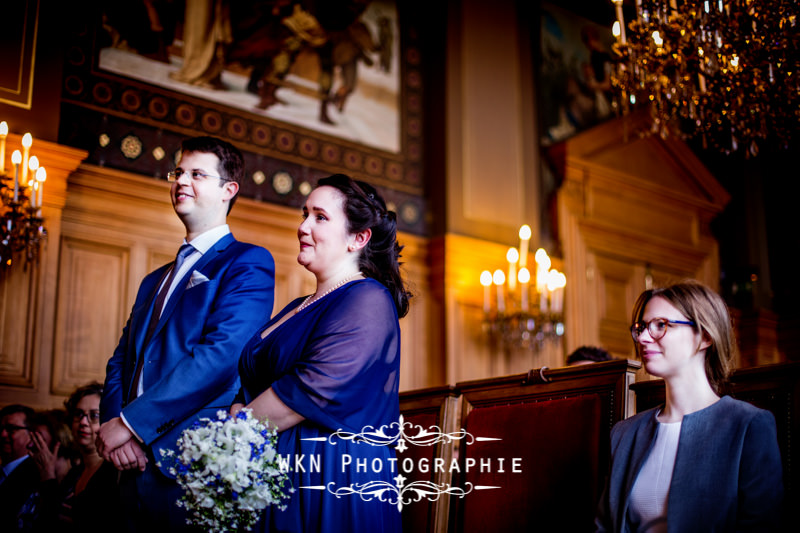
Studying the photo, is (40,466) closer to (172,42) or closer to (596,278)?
(172,42)

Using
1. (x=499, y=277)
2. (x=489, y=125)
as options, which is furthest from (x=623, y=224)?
(x=499, y=277)

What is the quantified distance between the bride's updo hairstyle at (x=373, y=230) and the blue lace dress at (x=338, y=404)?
7.3 inches

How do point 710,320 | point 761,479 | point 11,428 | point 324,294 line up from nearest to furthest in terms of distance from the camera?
1. point 761,479
2. point 710,320
3. point 324,294
4. point 11,428

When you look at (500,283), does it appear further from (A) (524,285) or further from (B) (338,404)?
(B) (338,404)

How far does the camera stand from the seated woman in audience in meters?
3.60

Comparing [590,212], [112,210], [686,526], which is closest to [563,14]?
[590,212]

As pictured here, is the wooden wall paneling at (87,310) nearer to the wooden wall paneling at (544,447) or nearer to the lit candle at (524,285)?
the lit candle at (524,285)

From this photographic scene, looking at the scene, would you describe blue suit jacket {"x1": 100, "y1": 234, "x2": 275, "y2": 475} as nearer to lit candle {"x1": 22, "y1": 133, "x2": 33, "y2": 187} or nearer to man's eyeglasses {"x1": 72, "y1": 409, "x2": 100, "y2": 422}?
man's eyeglasses {"x1": 72, "y1": 409, "x2": 100, "y2": 422}

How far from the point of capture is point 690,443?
2537mm

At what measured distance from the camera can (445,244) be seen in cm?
809

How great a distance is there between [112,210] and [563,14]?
5.75m

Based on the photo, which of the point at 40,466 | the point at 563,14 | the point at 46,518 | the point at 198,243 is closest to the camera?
the point at 198,243

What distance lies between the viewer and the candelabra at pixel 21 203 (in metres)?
5.65

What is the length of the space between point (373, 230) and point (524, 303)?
5.19 m
